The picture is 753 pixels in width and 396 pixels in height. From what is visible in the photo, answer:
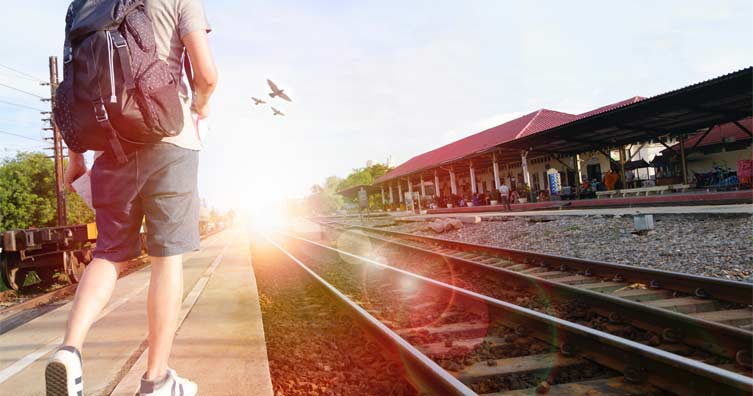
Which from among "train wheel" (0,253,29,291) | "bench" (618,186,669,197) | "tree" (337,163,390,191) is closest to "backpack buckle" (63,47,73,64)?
"train wheel" (0,253,29,291)

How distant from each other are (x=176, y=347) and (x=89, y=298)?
4.42 feet

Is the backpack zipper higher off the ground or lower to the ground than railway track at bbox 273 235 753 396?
higher

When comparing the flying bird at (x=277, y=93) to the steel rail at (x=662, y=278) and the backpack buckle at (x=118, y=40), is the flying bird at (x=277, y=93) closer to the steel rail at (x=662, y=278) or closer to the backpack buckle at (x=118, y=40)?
the steel rail at (x=662, y=278)

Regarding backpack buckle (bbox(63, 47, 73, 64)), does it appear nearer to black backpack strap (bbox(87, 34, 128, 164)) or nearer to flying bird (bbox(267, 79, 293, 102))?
black backpack strap (bbox(87, 34, 128, 164))

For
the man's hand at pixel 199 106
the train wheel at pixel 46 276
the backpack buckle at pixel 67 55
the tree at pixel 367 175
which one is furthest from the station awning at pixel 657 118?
the tree at pixel 367 175

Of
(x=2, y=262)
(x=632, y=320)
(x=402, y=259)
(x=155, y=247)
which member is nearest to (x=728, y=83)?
(x=402, y=259)

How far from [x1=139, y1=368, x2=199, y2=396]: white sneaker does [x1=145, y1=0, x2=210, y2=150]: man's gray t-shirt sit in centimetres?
93

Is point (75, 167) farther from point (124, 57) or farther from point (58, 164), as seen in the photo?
point (58, 164)

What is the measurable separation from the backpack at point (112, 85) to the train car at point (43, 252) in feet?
25.1

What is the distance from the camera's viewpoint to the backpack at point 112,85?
4.81ft

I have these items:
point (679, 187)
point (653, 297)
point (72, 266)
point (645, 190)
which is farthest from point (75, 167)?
point (679, 187)

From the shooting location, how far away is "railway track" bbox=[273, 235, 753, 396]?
2197mm

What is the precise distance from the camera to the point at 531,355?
2902 millimetres

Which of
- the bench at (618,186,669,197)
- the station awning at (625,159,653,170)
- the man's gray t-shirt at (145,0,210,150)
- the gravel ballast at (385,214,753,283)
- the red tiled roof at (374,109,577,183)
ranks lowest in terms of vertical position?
the gravel ballast at (385,214,753,283)
